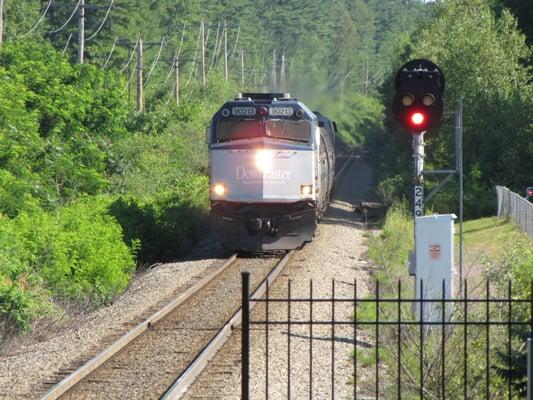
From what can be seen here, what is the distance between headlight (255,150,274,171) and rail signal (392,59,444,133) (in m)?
12.9

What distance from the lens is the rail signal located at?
39.1ft

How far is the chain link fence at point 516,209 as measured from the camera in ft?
85.0

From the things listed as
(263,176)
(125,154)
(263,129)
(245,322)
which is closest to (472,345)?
(245,322)

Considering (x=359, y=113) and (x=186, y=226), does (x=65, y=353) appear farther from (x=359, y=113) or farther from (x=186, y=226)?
(x=359, y=113)

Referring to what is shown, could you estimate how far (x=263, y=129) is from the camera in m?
25.2

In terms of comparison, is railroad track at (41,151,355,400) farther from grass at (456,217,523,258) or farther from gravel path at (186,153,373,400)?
grass at (456,217,523,258)

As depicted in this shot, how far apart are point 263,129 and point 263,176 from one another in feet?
3.62

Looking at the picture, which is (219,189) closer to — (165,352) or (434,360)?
(165,352)

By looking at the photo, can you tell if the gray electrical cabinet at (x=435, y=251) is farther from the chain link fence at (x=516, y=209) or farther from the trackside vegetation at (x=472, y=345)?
the chain link fence at (x=516, y=209)

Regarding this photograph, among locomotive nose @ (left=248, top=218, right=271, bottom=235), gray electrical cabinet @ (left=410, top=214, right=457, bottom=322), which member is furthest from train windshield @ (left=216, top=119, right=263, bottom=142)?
gray electrical cabinet @ (left=410, top=214, right=457, bottom=322)

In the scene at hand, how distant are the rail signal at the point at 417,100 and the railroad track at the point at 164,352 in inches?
110

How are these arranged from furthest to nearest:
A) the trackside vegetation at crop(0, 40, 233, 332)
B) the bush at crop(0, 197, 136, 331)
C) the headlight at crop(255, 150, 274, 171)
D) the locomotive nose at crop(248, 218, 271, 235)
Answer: the headlight at crop(255, 150, 274, 171) → the locomotive nose at crop(248, 218, 271, 235) → the trackside vegetation at crop(0, 40, 233, 332) → the bush at crop(0, 197, 136, 331)

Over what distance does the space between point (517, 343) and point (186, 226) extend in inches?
835

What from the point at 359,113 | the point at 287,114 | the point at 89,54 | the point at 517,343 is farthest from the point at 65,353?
the point at 359,113
